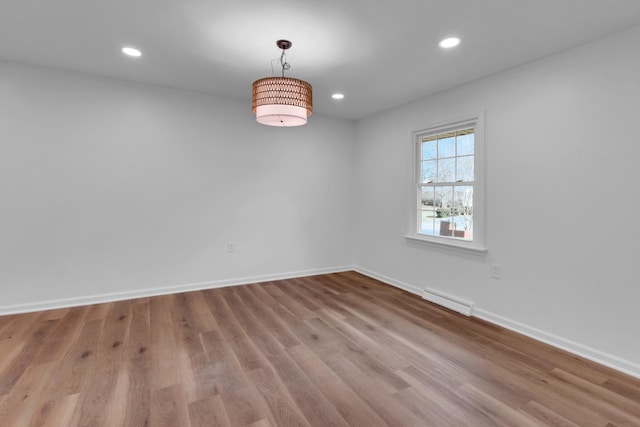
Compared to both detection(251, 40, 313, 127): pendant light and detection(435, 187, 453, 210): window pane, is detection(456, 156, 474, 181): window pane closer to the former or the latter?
detection(435, 187, 453, 210): window pane

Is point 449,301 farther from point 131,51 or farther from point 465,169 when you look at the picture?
point 131,51

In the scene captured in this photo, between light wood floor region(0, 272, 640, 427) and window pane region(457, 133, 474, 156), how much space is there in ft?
A: 5.92

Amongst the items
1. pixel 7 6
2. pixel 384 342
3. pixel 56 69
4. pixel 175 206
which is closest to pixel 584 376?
pixel 384 342

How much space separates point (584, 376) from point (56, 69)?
17.8 feet

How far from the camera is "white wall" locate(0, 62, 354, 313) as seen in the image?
10.4ft

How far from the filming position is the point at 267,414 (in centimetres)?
174

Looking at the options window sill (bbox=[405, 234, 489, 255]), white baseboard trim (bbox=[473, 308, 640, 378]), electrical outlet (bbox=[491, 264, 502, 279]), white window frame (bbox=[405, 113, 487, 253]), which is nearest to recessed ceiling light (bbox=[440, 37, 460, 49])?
white window frame (bbox=[405, 113, 487, 253])

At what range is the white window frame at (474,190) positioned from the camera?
3.20 metres

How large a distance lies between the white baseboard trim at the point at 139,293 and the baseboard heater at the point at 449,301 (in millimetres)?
1747

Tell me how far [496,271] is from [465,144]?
1427 mm

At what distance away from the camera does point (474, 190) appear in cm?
329

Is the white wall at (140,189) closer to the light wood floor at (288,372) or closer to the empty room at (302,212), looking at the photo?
the empty room at (302,212)

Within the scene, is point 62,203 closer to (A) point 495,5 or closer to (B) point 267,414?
(B) point 267,414

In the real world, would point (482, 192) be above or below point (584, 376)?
above
